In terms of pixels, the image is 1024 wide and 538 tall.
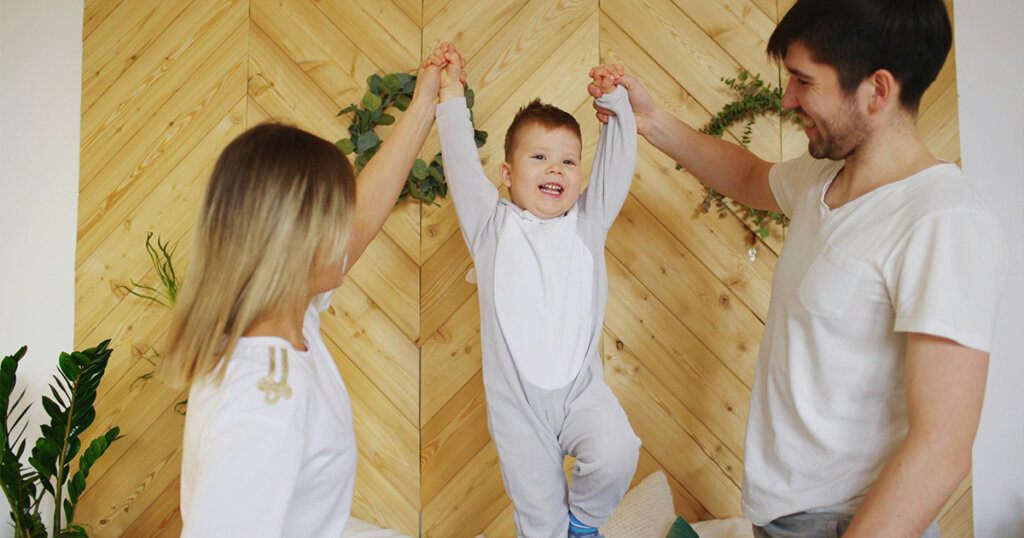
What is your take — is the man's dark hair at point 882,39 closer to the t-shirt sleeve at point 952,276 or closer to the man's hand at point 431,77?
the t-shirt sleeve at point 952,276

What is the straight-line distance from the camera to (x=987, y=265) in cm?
112

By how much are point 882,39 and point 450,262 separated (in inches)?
59.8

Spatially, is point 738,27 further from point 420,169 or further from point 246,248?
point 246,248

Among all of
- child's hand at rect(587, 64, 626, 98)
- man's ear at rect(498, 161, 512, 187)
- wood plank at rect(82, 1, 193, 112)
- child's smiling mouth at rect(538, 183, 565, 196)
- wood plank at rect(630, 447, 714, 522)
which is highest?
wood plank at rect(82, 1, 193, 112)

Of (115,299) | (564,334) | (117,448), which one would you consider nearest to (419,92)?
(564,334)

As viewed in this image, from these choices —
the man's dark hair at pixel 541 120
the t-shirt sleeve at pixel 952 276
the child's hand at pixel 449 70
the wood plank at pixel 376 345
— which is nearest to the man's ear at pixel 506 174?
the man's dark hair at pixel 541 120

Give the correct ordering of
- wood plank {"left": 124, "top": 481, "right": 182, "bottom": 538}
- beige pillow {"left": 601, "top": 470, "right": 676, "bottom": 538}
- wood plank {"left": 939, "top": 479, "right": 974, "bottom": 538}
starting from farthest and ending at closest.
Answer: wood plank {"left": 124, "top": 481, "right": 182, "bottom": 538} < wood plank {"left": 939, "top": 479, "right": 974, "bottom": 538} < beige pillow {"left": 601, "top": 470, "right": 676, "bottom": 538}

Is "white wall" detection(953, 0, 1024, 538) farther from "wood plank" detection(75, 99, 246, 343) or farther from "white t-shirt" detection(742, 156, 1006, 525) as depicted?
"wood plank" detection(75, 99, 246, 343)

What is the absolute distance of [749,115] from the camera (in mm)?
2371

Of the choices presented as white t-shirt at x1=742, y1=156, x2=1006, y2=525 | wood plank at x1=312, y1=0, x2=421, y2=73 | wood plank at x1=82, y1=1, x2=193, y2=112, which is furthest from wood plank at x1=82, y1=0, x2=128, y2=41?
white t-shirt at x1=742, y1=156, x2=1006, y2=525

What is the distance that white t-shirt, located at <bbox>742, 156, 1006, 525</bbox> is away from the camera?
1117 mm

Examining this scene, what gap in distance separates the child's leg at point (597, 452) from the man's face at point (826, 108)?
0.74 metres

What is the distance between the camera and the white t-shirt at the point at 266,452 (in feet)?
2.99

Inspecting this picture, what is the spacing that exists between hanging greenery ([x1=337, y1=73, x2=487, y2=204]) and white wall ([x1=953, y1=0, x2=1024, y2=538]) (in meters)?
1.64
